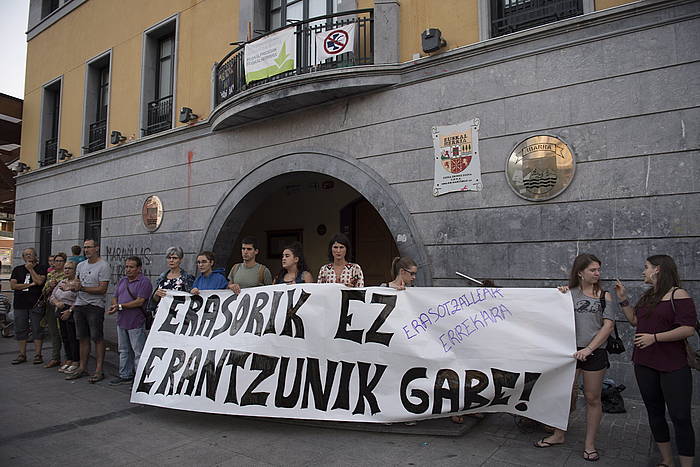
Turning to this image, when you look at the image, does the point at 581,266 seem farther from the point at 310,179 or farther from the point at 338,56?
the point at 310,179

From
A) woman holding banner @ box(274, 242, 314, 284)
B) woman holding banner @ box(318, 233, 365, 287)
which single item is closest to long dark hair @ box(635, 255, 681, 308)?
woman holding banner @ box(318, 233, 365, 287)

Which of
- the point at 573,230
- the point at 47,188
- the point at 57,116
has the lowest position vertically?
the point at 573,230

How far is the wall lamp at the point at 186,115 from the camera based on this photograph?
34.6 ft

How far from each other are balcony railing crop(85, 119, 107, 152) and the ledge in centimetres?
582

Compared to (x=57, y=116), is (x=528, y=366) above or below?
below

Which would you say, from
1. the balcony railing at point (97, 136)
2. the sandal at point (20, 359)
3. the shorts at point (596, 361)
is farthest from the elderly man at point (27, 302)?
the shorts at point (596, 361)

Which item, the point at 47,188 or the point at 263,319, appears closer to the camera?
Answer: the point at 263,319

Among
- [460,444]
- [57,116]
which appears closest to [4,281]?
[57,116]

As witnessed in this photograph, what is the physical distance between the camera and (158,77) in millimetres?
12344

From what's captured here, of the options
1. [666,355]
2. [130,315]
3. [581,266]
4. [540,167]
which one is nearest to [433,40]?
[540,167]

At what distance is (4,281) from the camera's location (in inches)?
1104

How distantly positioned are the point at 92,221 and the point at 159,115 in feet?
13.5

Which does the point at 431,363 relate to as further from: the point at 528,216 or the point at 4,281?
the point at 4,281

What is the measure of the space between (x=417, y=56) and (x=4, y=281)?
3030cm
